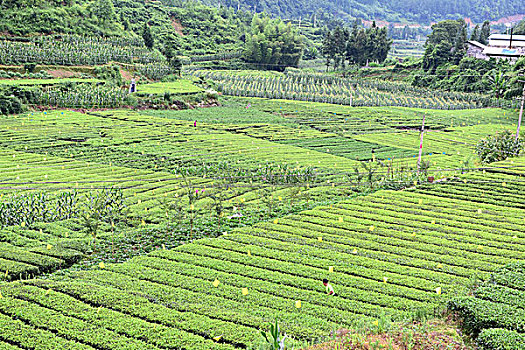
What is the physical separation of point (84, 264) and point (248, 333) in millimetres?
6484

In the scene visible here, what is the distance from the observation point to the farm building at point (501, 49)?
75.2 m

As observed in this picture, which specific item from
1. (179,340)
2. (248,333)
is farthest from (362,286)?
(179,340)

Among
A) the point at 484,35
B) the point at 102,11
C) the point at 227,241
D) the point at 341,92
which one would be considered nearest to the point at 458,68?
the point at 341,92

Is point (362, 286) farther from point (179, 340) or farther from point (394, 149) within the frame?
point (394, 149)

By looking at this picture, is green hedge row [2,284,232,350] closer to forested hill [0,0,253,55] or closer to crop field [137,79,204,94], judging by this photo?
crop field [137,79,204,94]

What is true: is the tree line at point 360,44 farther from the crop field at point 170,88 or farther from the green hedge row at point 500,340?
the green hedge row at point 500,340

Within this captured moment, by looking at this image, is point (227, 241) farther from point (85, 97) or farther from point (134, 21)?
point (134, 21)

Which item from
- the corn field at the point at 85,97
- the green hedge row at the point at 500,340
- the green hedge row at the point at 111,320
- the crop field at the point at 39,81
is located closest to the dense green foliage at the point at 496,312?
the green hedge row at the point at 500,340

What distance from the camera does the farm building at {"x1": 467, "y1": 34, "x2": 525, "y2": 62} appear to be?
75.2 m

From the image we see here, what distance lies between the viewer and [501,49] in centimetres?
7962

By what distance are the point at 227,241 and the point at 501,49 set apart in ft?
249

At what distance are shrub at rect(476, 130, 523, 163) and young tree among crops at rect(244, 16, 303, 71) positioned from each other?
66810 mm

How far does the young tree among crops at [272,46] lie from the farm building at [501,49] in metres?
31.4

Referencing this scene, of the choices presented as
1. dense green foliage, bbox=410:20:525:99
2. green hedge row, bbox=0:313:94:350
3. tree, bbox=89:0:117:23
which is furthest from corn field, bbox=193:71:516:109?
green hedge row, bbox=0:313:94:350
